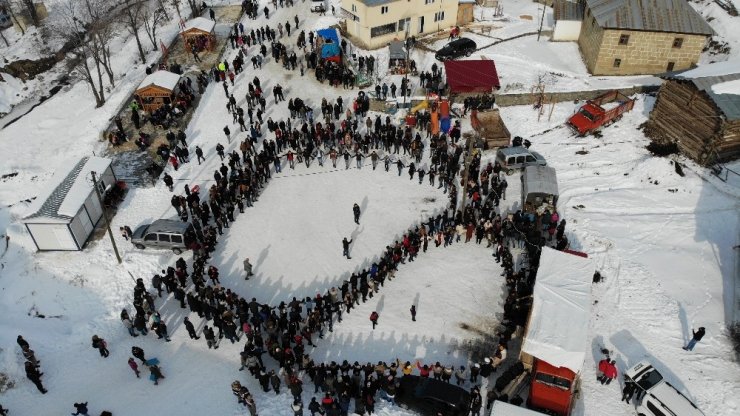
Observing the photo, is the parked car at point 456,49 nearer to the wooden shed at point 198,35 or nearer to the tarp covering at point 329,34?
the tarp covering at point 329,34

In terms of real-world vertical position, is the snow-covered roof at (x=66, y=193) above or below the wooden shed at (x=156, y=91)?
below

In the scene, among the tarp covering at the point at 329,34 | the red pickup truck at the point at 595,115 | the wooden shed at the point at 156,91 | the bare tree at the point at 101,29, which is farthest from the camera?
the bare tree at the point at 101,29

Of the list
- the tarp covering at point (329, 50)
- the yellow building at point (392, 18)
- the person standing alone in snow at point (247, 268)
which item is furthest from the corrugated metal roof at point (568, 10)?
the person standing alone in snow at point (247, 268)

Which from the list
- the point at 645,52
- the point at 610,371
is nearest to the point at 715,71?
the point at 645,52

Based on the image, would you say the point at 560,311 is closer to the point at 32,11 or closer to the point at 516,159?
the point at 516,159

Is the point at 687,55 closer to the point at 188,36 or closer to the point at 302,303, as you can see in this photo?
the point at 302,303

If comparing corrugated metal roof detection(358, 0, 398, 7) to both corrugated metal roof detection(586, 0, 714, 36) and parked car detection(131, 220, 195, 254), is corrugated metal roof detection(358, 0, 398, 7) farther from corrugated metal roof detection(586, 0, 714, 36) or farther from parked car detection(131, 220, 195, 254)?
parked car detection(131, 220, 195, 254)

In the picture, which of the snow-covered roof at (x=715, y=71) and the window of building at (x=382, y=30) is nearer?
the snow-covered roof at (x=715, y=71)

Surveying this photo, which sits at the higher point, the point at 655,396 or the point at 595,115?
the point at 595,115
